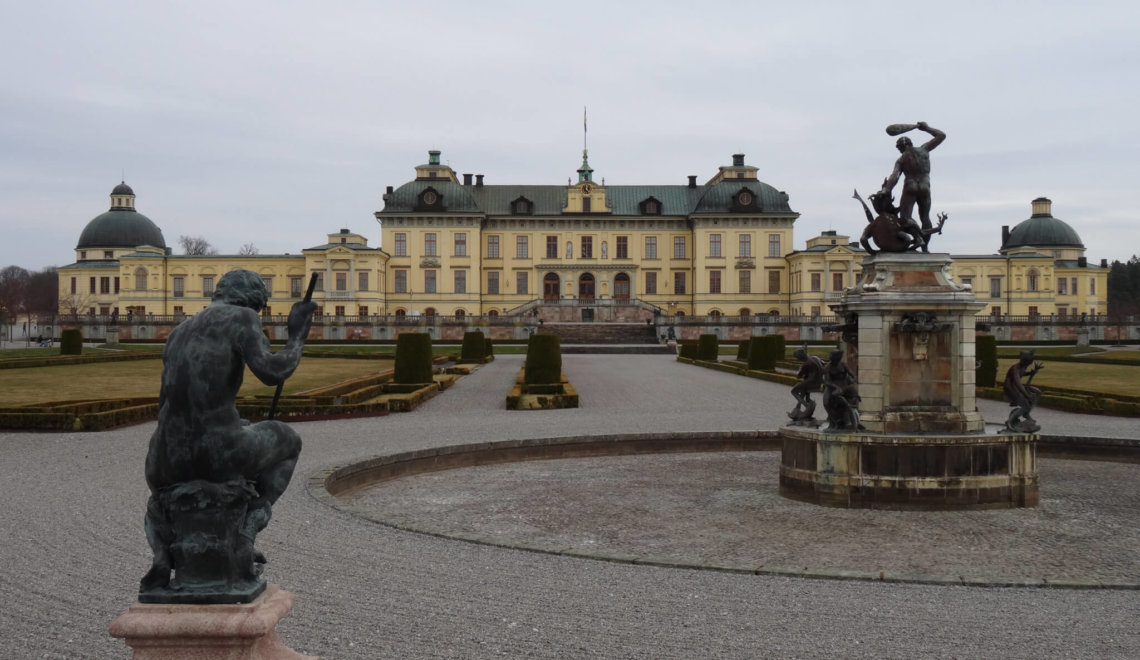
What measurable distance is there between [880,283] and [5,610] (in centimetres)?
850

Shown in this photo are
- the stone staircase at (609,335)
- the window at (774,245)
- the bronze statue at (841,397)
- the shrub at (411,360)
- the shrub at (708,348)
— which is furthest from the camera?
the window at (774,245)

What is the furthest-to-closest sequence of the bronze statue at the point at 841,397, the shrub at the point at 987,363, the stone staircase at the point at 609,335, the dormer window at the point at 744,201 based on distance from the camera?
1. the dormer window at the point at 744,201
2. the stone staircase at the point at 609,335
3. the shrub at the point at 987,363
4. the bronze statue at the point at 841,397

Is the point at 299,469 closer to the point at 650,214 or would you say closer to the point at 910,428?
the point at 910,428

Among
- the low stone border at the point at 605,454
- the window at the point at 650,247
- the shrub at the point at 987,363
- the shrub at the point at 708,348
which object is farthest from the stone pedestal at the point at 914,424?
the window at the point at 650,247

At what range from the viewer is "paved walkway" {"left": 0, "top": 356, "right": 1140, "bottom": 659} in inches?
197

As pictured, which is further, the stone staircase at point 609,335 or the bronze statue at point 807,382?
the stone staircase at point 609,335

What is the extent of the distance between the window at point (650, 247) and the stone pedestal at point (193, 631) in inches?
2635

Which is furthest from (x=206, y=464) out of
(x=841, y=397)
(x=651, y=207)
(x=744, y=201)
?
(x=651, y=207)

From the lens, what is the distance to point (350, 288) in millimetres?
65562

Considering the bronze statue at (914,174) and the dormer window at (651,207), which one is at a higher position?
the dormer window at (651,207)

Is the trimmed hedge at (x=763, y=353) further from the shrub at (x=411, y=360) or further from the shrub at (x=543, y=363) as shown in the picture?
the shrub at (x=411, y=360)

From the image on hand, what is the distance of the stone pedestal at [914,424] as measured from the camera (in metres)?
9.61

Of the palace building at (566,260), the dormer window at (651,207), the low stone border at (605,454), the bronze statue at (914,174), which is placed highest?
the dormer window at (651,207)

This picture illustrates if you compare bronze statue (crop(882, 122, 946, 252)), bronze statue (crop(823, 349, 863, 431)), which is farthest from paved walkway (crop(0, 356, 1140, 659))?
bronze statue (crop(882, 122, 946, 252))
